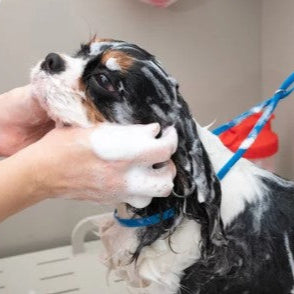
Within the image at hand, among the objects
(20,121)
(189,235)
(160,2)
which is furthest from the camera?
(160,2)

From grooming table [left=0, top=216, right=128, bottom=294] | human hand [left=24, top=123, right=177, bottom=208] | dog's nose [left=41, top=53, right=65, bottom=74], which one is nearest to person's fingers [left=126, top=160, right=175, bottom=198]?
human hand [left=24, top=123, right=177, bottom=208]

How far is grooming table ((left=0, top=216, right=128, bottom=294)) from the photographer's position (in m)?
1.33

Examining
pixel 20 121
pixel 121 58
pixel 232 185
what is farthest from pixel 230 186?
pixel 20 121

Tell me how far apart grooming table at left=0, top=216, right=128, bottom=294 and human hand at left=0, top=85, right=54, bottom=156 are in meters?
0.34

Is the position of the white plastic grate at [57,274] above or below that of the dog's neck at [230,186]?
below

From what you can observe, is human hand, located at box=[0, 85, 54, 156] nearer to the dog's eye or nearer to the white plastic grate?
the dog's eye

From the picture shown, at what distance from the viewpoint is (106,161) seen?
2.57 ft

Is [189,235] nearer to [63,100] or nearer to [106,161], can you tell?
[106,161]

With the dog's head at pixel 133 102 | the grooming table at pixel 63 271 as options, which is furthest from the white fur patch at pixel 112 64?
the grooming table at pixel 63 271

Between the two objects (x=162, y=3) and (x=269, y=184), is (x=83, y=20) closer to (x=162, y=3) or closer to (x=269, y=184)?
(x=162, y=3)

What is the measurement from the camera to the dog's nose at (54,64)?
0.80 meters

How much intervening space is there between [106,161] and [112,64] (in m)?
0.16

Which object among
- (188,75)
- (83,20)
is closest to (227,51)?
(188,75)

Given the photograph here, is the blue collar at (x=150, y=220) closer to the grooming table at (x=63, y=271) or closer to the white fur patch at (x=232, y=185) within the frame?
the white fur patch at (x=232, y=185)
